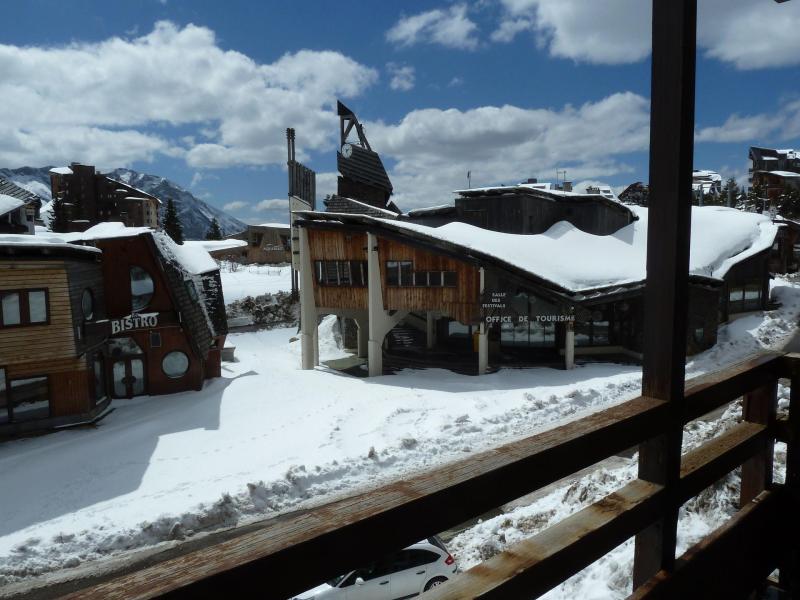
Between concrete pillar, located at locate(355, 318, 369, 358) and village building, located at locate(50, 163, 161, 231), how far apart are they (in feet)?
120

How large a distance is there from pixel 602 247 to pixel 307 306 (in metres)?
18.2

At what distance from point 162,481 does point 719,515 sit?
13138 mm

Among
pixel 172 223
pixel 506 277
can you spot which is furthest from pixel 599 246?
pixel 172 223

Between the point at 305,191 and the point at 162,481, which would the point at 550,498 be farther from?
the point at 305,191

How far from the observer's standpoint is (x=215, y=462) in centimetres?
1472

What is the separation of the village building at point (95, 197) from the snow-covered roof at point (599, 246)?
133 feet

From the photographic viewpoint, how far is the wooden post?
2129mm

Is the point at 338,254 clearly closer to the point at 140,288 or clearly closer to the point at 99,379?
the point at 140,288

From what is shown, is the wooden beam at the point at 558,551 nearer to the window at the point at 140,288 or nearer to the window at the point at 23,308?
the window at the point at 23,308

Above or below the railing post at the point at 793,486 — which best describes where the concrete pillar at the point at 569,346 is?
below

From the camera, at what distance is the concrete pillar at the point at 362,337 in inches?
1175

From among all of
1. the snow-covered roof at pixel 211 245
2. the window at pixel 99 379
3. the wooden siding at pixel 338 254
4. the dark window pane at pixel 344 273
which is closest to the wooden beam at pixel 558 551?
the window at pixel 99 379

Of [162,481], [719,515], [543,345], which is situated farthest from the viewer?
[543,345]

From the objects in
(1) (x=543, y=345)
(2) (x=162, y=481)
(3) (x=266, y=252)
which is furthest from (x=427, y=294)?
(3) (x=266, y=252)
